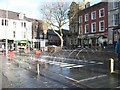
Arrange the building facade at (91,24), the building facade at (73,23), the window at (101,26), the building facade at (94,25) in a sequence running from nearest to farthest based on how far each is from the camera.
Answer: the building facade at (94,25), the building facade at (91,24), the window at (101,26), the building facade at (73,23)

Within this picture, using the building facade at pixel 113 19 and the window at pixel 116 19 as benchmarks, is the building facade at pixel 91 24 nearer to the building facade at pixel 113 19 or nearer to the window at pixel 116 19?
the building facade at pixel 113 19

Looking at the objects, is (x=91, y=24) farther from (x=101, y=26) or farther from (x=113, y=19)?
(x=113, y=19)

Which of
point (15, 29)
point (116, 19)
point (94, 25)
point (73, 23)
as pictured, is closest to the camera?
point (116, 19)

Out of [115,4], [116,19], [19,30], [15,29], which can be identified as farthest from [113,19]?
[15,29]

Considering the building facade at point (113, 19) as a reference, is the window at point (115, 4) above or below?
above

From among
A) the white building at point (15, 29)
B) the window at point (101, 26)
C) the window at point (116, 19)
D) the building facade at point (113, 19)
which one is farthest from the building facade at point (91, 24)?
the white building at point (15, 29)

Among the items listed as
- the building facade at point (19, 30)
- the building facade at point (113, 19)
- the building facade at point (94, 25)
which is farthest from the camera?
the building facade at point (19, 30)

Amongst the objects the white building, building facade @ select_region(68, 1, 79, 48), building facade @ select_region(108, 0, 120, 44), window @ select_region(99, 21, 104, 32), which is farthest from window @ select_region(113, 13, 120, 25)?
the white building

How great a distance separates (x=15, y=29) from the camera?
6806cm

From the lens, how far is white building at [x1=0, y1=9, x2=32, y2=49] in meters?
64.6

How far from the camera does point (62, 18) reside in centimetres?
5684

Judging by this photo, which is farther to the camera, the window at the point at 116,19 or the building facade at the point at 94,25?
the building facade at the point at 94,25

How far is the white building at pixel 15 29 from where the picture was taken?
64562mm

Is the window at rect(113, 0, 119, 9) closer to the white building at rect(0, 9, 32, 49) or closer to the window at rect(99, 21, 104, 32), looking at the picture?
the window at rect(99, 21, 104, 32)
